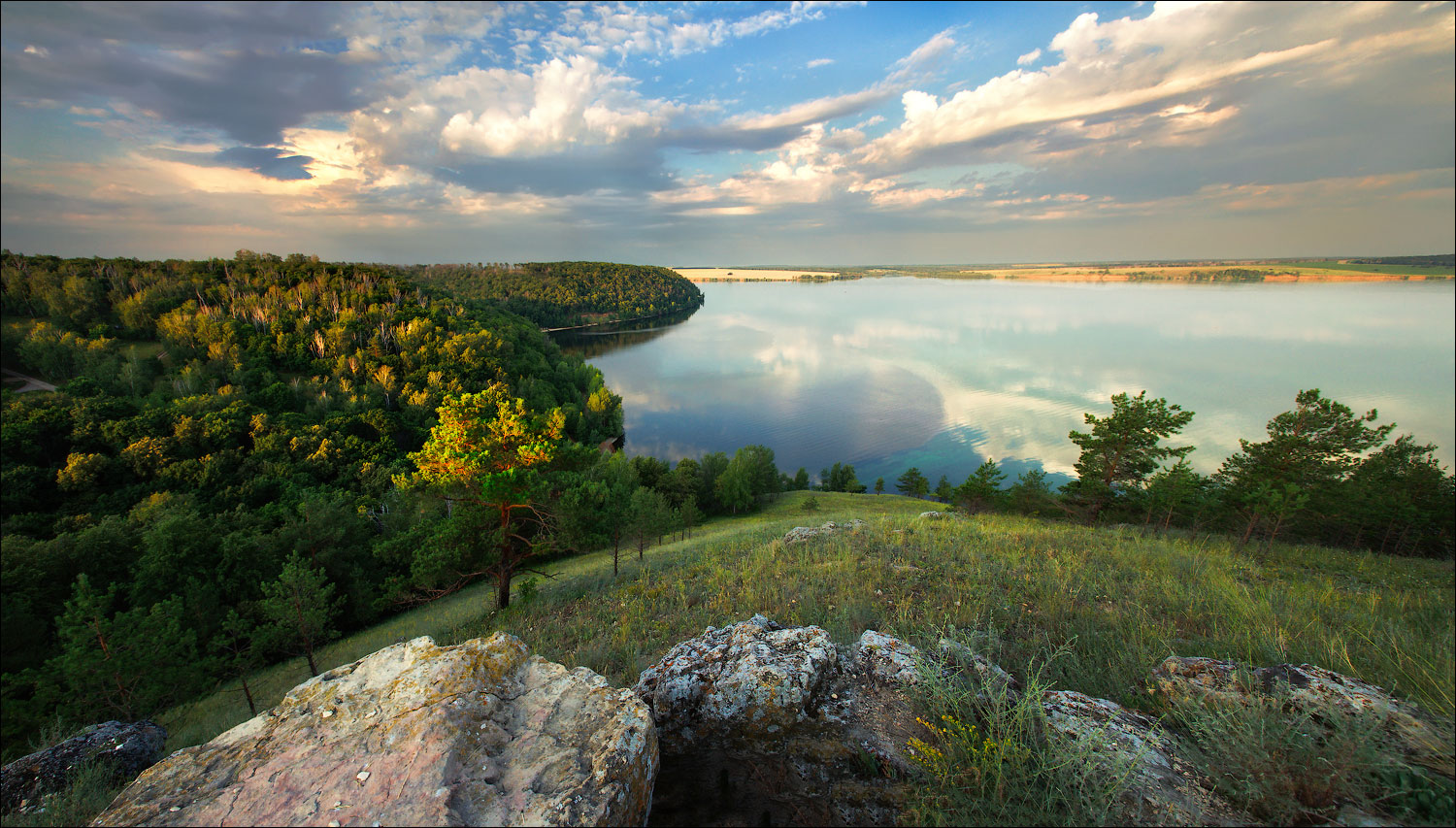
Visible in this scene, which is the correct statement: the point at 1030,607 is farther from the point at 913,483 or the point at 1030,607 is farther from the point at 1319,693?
the point at 913,483

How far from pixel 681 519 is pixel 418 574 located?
20907 mm

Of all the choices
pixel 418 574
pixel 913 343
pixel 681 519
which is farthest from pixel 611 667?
pixel 913 343

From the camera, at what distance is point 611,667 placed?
18.2 feet

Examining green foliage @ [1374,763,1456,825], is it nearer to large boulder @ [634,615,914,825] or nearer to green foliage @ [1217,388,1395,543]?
large boulder @ [634,615,914,825]

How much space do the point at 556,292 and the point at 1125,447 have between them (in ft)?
560

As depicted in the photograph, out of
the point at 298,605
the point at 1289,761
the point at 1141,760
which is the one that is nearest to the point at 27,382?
the point at 298,605

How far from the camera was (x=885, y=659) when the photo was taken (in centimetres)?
420

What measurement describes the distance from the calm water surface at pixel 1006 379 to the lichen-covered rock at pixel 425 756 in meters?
48.6

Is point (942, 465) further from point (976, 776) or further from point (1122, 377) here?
point (976, 776)

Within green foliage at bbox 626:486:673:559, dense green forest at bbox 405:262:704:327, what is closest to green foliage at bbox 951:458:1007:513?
green foliage at bbox 626:486:673:559

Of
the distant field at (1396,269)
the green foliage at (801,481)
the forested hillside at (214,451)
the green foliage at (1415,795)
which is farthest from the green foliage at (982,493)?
the distant field at (1396,269)

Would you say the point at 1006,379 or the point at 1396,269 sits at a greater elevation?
the point at 1396,269

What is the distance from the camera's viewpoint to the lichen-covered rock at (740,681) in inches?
146

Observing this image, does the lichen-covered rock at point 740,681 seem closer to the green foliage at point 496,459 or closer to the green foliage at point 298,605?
the green foliage at point 496,459
